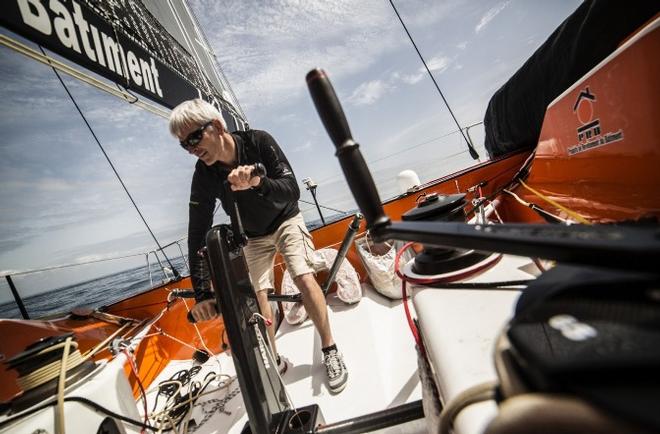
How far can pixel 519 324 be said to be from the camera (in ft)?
0.83

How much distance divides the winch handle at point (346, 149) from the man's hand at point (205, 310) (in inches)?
42.6

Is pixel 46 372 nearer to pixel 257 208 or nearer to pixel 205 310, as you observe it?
pixel 205 310

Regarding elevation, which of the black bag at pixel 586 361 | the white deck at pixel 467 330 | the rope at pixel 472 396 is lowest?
the white deck at pixel 467 330

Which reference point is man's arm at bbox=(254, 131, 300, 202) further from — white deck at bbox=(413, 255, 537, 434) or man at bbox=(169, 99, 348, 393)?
white deck at bbox=(413, 255, 537, 434)

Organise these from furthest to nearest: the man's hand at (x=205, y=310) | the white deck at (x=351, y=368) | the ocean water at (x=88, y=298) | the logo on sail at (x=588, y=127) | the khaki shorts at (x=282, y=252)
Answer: the ocean water at (x=88, y=298)
the khaki shorts at (x=282, y=252)
the white deck at (x=351, y=368)
the man's hand at (x=205, y=310)
the logo on sail at (x=588, y=127)

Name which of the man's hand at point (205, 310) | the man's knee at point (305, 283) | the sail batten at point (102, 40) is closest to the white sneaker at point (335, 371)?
the man's knee at point (305, 283)

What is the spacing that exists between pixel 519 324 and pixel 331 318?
228 cm

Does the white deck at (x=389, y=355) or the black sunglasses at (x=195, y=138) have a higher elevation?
the black sunglasses at (x=195, y=138)

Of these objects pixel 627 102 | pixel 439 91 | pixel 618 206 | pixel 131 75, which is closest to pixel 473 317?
pixel 618 206

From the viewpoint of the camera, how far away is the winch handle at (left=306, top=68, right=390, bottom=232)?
455 mm

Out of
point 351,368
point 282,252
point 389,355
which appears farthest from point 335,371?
point 282,252

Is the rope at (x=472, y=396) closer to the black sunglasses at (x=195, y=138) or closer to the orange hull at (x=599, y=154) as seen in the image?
the orange hull at (x=599, y=154)

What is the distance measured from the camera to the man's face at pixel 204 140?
5.42 feet

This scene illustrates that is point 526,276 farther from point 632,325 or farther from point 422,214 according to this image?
point 632,325
